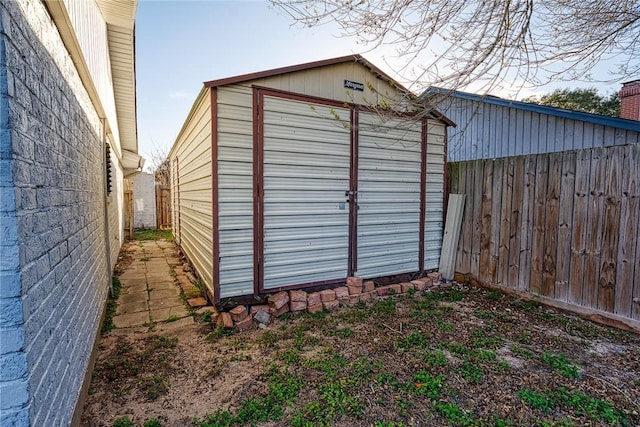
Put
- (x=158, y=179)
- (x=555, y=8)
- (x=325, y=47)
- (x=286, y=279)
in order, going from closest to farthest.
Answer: (x=555, y=8), (x=325, y=47), (x=286, y=279), (x=158, y=179)

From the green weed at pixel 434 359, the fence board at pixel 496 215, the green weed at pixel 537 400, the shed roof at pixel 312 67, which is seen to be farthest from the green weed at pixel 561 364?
the shed roof at pixel 312 67

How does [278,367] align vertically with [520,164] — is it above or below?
below

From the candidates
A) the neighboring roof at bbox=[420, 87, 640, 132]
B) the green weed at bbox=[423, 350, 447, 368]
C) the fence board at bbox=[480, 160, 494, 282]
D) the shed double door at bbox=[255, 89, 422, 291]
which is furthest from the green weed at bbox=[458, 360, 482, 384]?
the neighboring roof at bbox=[420, 87, 640, 132]

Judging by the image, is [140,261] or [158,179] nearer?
[140,261]

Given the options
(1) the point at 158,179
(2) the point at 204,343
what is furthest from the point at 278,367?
(1) the point at 158,179

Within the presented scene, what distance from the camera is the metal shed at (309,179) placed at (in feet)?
11.1

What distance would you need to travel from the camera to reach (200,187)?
4168mm

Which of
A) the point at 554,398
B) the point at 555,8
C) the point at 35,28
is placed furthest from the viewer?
the point at 555,8

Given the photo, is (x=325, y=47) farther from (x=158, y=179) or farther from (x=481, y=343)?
(x=158, y=179)

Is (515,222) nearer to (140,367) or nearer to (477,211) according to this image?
(477,211)

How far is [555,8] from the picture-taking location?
2912mm

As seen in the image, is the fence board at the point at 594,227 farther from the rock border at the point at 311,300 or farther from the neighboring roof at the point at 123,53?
the neighboring roof at the point at 123,53

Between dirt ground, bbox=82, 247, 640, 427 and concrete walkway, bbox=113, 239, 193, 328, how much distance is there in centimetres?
32

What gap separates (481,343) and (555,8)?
10.3ft
